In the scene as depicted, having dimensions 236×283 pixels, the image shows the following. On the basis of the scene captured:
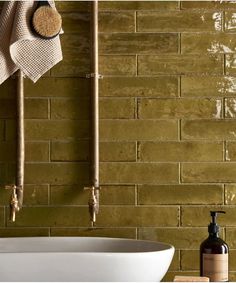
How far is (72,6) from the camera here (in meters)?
2.26

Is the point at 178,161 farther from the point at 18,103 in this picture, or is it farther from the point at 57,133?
the point at 18,103

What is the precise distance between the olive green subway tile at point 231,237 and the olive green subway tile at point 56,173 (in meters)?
0.52

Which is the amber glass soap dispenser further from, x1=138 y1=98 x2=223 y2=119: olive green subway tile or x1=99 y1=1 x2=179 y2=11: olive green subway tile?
x1=99 y1=1 x2=179 y2=11: olive green subway tile

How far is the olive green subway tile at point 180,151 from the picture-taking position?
224cm

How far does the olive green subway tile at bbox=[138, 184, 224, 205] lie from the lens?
2229 millimetres

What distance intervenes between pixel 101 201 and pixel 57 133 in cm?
28

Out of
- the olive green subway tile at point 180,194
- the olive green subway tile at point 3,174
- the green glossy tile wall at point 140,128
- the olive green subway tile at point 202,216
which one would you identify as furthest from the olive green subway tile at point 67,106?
the olive green subway tile at point 202,216

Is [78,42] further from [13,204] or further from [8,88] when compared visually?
[13,204]

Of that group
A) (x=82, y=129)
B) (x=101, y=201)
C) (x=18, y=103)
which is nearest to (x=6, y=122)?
(x=18, y=103)

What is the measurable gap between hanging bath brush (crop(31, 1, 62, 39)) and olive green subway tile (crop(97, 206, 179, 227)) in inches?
24.6

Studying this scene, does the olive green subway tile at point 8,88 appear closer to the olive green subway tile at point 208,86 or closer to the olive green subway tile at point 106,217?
the olive green subway tile at point 106,217

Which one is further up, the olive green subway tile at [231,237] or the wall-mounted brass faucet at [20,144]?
the wall-mounted brass faucet at [20,144]

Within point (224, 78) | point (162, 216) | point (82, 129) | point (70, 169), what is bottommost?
point (162, 216)

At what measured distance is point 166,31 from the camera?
226 cm
